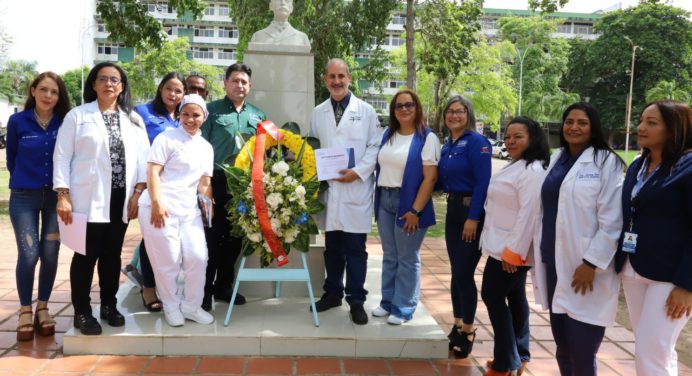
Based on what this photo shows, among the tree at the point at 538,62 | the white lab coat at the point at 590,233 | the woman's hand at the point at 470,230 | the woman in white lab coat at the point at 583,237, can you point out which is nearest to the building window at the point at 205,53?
the tree at the point at 538,62

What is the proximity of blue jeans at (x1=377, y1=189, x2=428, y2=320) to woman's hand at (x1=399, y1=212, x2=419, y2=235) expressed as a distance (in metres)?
0.05

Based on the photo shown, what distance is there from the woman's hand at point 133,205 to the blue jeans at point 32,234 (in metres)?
0.52

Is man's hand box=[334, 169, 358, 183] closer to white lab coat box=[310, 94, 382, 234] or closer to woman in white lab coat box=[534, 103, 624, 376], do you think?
white lab coat box=[310, 94, 382, 234]

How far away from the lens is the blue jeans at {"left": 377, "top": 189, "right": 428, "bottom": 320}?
3.84 metres

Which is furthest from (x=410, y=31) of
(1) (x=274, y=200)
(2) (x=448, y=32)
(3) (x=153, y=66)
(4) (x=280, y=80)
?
(3) (x=153, y=66)

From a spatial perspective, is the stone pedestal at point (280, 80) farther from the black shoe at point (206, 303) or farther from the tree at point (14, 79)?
the tree at point (14, 79)

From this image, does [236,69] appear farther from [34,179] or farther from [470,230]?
[470,230]

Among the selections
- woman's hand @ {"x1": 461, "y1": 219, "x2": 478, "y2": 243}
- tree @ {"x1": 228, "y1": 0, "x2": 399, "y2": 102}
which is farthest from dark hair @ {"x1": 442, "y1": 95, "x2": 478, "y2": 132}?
tree @ {"x1": 228, "y1": 0, "x2": 399, "y2": 102}

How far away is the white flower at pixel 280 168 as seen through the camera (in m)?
3.78

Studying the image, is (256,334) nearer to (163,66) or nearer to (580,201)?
(580,201)

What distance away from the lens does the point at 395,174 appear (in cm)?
383

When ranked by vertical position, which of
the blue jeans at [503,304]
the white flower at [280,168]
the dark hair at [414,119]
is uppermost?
the dark hair at [414,119]

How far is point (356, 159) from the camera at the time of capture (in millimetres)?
4051

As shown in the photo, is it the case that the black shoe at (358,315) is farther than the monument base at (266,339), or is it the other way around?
the black shoe at (358,315)
